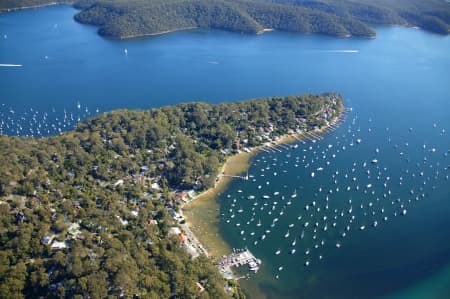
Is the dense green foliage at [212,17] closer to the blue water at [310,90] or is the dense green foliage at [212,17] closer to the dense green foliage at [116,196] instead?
the blue water at [310,90]

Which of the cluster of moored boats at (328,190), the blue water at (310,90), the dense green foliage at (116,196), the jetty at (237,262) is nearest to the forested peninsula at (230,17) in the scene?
the blue water at (310,90)

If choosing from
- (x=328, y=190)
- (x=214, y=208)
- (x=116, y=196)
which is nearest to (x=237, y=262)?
(x=214, y=208)

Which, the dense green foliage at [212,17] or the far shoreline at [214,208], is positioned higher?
the dense green foliage at [212,17]

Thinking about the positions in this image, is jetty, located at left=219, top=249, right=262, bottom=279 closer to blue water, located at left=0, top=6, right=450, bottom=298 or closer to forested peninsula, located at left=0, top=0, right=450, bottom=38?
blue water, located at left=0, top=6, right=450, bottom=298

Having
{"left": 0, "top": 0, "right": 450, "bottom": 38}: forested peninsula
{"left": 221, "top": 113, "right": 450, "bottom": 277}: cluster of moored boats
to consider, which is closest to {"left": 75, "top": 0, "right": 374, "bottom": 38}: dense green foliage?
{"left": 0, "top": 0, "right": 450, "bottom": 38}: forested peninsula

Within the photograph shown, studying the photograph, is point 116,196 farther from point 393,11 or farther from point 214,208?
point 393,11

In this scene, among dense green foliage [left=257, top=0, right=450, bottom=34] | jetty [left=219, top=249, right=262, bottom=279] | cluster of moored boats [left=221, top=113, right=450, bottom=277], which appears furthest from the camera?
dense green foliage [left=257, top=0, right=450, bottom=34]
